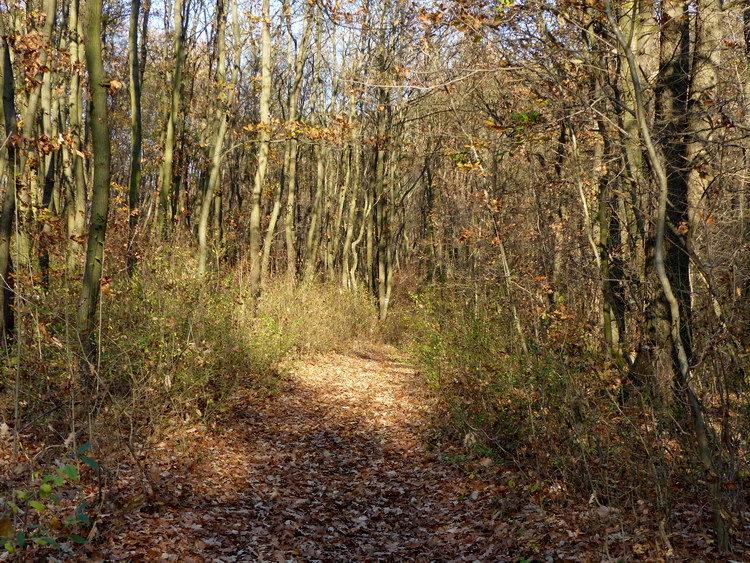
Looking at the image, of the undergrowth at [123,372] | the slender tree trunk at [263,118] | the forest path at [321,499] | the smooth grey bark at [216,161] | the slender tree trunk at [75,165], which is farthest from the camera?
the slender tree trunk at [263,118]

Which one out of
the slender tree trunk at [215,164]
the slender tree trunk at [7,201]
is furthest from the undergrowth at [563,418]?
the slender tree trunk at [7,201]

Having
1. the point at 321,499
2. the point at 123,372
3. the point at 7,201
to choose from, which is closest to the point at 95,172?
the point at 7,201

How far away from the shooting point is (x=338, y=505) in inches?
245

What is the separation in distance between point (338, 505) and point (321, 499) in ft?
0.76

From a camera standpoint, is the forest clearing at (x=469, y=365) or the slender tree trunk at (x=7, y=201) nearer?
the forest clearing at (x=469, y=365)

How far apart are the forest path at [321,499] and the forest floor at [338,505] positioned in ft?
0.06

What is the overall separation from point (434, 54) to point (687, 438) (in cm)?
667

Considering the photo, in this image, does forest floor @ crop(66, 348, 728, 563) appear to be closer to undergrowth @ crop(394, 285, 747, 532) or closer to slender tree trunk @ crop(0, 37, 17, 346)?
undergrowth @ crop(394, 285, 747, 532)

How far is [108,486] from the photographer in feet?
17.5

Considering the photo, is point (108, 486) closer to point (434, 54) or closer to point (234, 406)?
point (234, 406)

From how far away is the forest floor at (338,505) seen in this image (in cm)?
475

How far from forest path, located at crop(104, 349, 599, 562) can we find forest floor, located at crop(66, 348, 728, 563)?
0.02 meters

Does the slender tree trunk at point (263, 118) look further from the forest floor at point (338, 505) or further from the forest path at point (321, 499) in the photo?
the forest floor at point (338, 505)

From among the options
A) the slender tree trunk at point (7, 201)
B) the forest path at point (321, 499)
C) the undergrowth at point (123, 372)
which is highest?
the slender tree trunk at point (7, 201)
